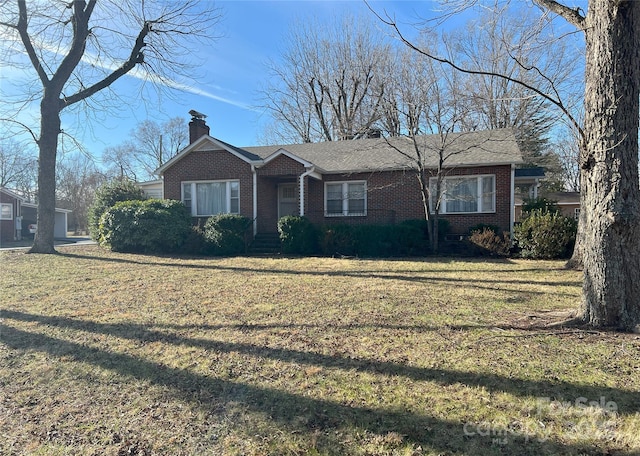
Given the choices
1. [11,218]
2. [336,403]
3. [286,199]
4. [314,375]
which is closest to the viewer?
[336,403]

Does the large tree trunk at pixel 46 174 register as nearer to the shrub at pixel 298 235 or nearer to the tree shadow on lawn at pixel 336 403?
the shrub at pixel 298 235

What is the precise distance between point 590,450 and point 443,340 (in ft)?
6.31

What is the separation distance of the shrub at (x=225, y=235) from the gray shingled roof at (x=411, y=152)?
4.16 metres

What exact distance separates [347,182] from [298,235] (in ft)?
12.5

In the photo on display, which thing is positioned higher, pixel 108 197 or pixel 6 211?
pixel 108 197

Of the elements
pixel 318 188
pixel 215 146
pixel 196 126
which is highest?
pixel 196 126

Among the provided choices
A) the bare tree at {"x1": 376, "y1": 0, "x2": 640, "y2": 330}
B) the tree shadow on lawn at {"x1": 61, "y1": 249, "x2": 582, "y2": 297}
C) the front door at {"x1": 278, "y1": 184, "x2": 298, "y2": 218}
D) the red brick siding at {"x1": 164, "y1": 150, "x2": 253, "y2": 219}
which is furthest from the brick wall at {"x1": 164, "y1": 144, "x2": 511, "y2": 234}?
the bare tree at {"x1": 376, "y1": 0, "x2": 640, "y2": 330}

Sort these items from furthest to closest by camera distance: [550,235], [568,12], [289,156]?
[289,156] < [550,235] < [568,12]

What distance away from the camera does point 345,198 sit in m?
15.8

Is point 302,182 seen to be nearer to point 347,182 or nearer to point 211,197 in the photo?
point 347,182

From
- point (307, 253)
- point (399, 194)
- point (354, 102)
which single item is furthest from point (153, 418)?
point (354, 102)

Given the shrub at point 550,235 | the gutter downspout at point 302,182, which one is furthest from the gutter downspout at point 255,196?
the shrub at point 550,235

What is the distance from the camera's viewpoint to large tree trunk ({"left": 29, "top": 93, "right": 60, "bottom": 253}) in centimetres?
1366

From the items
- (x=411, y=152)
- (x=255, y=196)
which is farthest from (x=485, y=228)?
(x=255, y=196)
